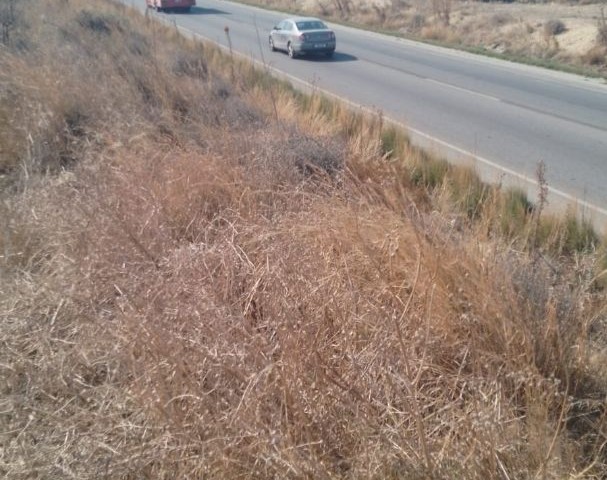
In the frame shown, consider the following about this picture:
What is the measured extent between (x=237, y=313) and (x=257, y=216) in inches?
51.8

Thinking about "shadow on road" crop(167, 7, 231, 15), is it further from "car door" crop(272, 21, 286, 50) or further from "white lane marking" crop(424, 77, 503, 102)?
"white lane marking" crop(424, 77, 503, 102)

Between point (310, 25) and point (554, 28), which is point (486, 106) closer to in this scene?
Result: point (310, 25)

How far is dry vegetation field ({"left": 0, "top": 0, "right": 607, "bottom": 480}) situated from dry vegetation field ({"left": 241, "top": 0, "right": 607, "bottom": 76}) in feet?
50.1

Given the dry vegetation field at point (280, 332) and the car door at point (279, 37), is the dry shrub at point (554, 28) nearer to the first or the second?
the car door at point (279, 37)

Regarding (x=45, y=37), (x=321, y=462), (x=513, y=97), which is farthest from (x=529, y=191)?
(x=45, y=37)

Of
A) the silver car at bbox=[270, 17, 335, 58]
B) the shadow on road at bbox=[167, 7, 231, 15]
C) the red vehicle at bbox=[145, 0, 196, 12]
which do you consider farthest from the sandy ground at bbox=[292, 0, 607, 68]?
the red vehicle at bbox=[145, 0, 196, 12]

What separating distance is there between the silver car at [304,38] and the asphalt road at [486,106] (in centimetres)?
36

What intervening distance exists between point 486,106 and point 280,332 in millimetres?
10297

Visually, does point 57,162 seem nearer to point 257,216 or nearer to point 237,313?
point 257,216

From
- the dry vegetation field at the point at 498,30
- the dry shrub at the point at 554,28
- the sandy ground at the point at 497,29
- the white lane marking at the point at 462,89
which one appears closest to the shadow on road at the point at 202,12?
the dry vegetation field at the point at 498,30

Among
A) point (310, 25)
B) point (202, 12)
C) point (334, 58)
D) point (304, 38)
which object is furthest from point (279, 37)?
point (202, 12)

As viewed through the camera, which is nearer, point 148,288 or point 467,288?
point 467,288

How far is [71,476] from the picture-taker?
2.31m

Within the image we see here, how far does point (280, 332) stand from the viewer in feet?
8.86
